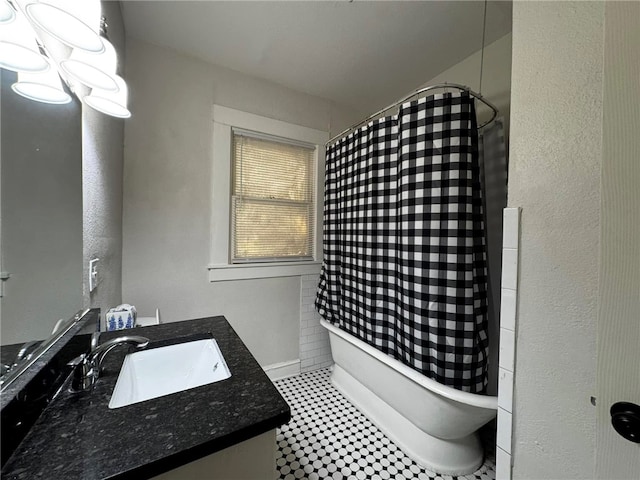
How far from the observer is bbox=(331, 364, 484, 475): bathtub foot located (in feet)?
4.49

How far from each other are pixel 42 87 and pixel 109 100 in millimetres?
309

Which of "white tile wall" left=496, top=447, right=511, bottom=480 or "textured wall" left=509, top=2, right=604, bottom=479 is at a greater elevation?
"textured wall" left=509, top=2, right=604, bottom=479

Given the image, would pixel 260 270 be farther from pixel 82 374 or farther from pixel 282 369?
pixel 82 374

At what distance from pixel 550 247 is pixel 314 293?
187cm

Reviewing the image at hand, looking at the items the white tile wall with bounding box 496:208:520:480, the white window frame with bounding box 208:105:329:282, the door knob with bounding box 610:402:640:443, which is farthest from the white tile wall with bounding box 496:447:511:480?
the white window frame with bounding box 208:105:329:282

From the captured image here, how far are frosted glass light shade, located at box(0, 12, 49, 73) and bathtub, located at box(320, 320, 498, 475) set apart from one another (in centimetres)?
182

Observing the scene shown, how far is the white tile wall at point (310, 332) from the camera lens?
2.37 metres

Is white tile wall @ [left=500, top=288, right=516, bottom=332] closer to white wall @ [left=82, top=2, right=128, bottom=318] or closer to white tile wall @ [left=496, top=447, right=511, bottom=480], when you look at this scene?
white tile wall @ [left=496, top=447, right=511, bottom=480]

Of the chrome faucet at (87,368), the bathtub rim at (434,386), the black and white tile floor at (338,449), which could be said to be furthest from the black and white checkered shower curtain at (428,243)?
the chrome faucet at (87,368)

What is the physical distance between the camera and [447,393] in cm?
121

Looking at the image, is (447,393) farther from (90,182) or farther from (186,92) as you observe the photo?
(186,92)

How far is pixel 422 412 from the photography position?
136 cm

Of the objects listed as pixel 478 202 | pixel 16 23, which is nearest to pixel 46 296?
pixel 16 23

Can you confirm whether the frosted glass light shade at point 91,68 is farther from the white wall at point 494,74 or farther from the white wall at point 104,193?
the white wall at point 494,74
